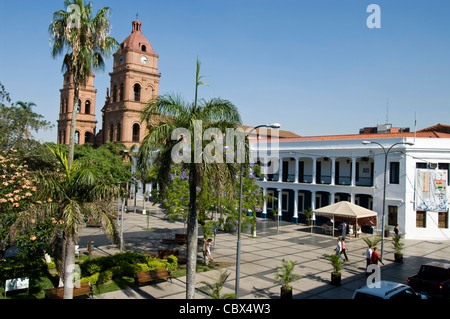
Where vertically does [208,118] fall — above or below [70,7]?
below

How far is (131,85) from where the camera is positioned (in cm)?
5300

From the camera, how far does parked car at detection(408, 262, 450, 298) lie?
1393cm

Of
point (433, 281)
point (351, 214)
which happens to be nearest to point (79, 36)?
point (433, 281)

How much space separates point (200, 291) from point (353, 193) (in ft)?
72.1

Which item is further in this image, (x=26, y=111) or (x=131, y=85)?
(x=131, y=85)

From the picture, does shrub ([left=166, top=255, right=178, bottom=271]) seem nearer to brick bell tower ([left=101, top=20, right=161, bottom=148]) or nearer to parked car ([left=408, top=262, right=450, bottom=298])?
parked car ([left=408, top=262, right=450, bottom=298])

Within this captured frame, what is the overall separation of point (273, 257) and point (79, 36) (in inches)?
607

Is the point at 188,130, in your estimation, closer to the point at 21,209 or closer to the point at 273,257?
the point at 21,209

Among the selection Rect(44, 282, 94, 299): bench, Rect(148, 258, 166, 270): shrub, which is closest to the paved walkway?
Rect(44, 282, 94, 299): bench

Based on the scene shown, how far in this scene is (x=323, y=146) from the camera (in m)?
35.2

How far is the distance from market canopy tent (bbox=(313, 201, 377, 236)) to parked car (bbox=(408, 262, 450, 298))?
12.1m

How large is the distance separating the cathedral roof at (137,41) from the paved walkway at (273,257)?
29457mm
